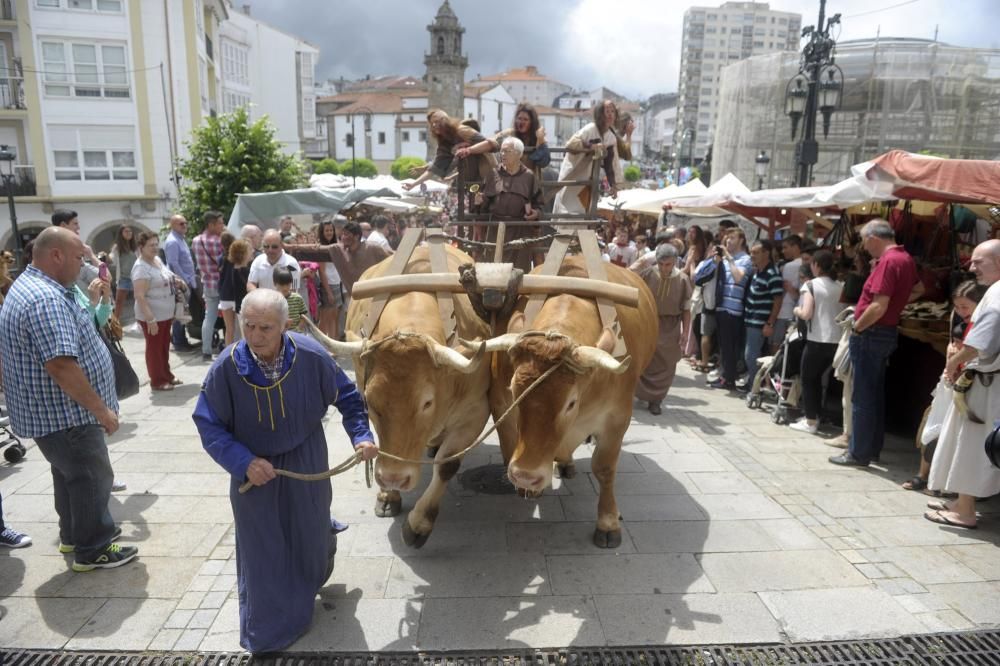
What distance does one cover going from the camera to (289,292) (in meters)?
7.11

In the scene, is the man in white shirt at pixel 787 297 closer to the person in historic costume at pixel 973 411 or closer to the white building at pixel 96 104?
the person in historic costume at pixel 973 411

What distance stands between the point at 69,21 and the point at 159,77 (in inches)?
135

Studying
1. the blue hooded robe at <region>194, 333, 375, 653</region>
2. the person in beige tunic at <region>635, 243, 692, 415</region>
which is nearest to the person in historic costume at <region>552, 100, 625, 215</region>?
the person in beige tunic at <region>635, 243, 692, 415</region>

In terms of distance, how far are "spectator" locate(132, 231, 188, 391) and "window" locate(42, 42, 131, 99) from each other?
20.7 m

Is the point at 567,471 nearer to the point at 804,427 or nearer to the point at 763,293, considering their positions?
the point at 804,427

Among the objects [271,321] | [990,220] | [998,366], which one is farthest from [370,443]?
[990,220]

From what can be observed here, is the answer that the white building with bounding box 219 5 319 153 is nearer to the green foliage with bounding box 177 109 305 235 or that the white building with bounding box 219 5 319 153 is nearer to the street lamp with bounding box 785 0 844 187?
the green foliage with bounding box 177 109 305 235

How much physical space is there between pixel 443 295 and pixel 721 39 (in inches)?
5717

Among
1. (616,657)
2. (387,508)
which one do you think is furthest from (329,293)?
(616,657)

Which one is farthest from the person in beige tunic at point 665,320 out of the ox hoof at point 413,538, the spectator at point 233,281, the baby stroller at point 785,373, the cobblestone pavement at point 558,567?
the spectator at point 233,281

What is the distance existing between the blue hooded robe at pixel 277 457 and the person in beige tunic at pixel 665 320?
186 inches

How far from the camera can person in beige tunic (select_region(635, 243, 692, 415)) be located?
24.5ft

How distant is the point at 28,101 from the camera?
23.4 m

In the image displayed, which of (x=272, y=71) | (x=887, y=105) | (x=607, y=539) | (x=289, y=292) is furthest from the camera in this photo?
(x=272, y=71)
